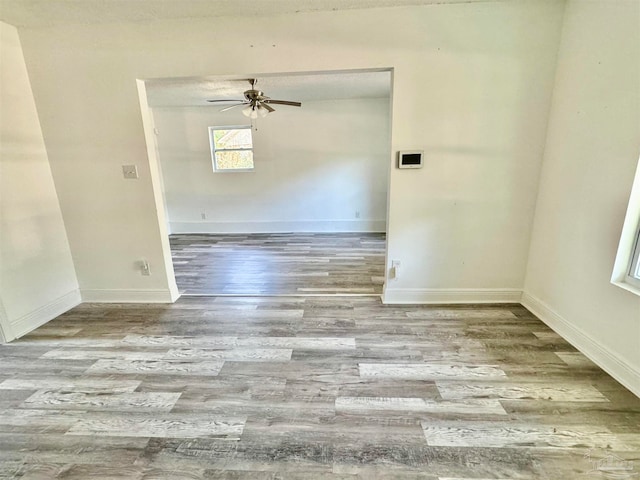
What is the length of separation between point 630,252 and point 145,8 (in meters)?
3.80

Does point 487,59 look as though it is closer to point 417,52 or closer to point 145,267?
point 417,52

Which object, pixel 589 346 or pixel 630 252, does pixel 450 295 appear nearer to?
pixel 589 346

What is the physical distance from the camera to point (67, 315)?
2.77 metres

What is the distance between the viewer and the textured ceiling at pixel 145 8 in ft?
6.98

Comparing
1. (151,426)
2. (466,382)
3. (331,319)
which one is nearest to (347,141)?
(331,319)

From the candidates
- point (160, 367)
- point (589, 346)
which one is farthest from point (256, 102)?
point (589, 346)

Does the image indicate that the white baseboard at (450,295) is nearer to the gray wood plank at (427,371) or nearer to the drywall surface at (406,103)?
the drywall surface at (406,103)

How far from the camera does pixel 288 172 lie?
5844 mm

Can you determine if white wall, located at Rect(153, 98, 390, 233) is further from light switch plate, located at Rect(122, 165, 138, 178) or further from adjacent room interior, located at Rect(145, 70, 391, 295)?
light switch plate, located at Rect(122, 165, 138, 178)

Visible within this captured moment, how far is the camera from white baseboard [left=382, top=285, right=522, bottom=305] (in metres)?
2.78

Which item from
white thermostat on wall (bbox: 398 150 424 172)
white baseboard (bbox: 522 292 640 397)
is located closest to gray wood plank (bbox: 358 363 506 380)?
white baseboard (bbox: 522 292 640 397)

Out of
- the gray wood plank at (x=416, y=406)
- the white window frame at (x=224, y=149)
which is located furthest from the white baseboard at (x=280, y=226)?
the gray wood plank at (x=416, y=406)

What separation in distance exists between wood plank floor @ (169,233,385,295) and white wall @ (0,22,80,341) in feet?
3.89

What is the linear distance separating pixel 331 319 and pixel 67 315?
254 centimetres
